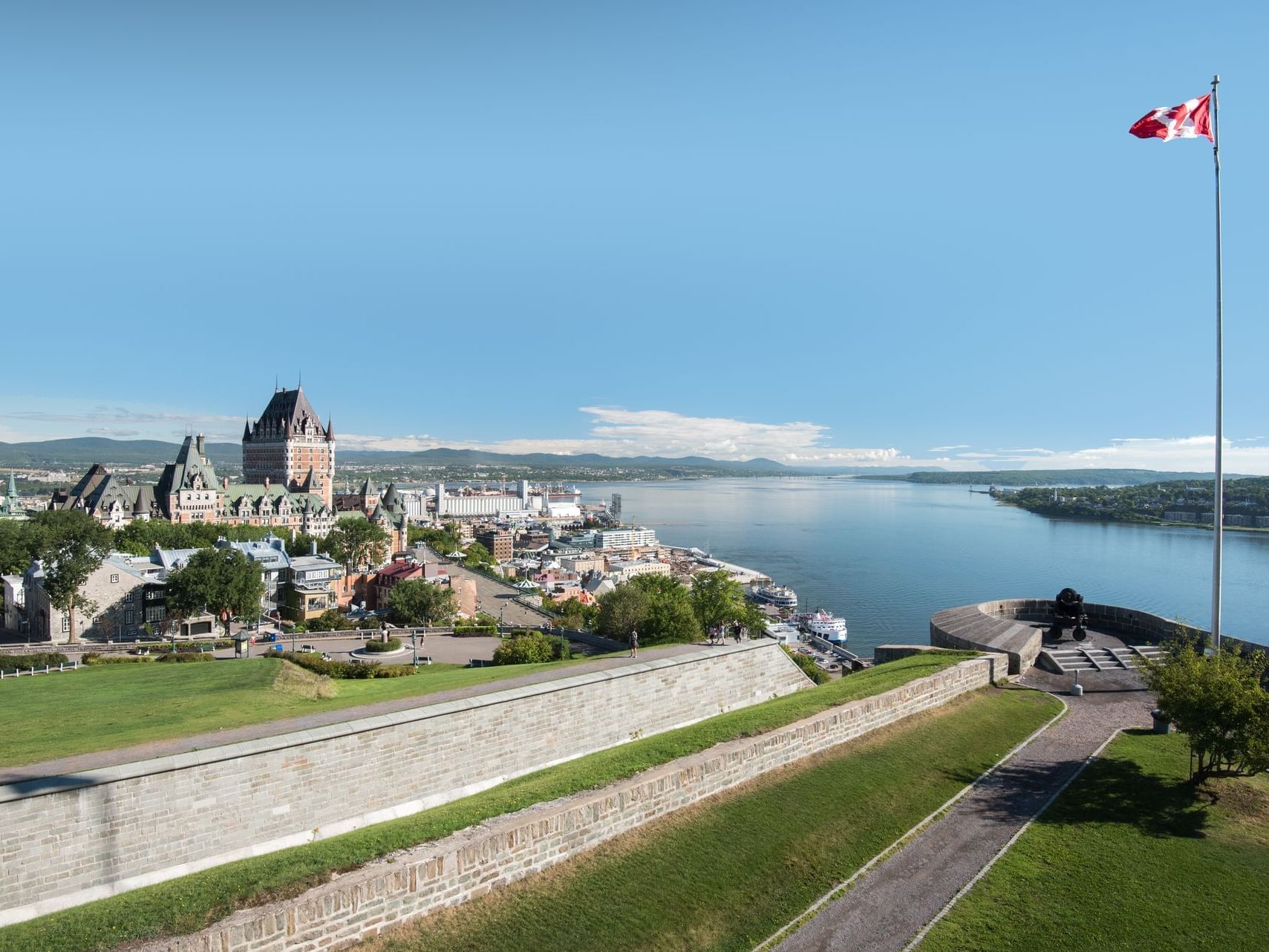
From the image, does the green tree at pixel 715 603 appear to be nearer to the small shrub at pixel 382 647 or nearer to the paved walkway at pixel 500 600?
the paved walkway at pixel 500 600

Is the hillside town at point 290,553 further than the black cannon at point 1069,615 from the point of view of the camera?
Yes

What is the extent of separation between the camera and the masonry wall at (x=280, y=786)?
308 inches

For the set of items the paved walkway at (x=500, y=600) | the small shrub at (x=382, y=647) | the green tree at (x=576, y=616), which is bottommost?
the paved walkway at (x=500, y=600)

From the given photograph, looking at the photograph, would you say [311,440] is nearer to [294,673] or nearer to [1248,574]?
[294,673]

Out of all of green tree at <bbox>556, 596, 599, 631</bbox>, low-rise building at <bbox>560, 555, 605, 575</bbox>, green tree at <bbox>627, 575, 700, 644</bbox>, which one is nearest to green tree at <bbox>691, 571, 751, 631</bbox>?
green tree at <bbox>627, 575, 700, 644</bbox>

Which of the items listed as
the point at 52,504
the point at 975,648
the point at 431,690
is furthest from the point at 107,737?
the point at 52,504

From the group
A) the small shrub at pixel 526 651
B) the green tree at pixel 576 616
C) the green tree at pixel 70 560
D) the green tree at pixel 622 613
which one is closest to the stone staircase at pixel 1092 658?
the small shrub at pixel 526 651

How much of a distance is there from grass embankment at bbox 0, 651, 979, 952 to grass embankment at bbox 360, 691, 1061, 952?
95 cm

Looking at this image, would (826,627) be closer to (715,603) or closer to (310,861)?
(715,603)

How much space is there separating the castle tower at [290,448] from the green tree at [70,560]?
4302cm

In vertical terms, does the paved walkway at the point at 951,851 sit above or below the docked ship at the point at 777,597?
above

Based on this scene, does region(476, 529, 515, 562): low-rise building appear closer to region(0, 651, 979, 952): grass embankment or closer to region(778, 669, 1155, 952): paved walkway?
region(0, 651, 979, 952): grass embankment

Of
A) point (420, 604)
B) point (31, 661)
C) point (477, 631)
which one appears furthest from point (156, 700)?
point (420, 604)

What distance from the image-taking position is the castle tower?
74.5 meters
